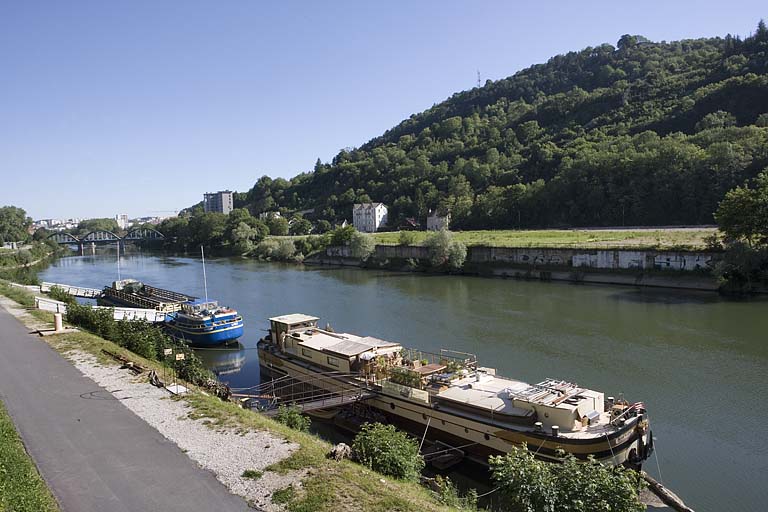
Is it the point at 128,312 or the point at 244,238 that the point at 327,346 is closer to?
the point at 128,312

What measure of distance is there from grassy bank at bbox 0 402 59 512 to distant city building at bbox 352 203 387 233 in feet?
361

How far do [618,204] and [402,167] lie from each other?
6945cm

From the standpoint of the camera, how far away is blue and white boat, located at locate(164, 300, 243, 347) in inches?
1233

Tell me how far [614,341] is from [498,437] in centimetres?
1754

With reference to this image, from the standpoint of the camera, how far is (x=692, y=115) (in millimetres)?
97625

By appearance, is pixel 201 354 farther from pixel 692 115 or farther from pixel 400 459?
pixel 692 115

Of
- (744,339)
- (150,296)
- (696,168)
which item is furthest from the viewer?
(696,168)

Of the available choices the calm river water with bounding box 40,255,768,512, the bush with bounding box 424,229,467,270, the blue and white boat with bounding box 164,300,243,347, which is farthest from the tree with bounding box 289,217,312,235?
the blue and white boat with bounding box 164,300,243,347

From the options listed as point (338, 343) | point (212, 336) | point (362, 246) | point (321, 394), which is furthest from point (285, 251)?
point (321, 394)

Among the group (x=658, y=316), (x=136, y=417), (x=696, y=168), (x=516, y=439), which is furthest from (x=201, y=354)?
(x=696, y=168)

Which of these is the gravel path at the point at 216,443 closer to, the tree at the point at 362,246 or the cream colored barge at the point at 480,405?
the cream colored barge at the point at 480,405

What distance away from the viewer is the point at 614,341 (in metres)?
29.9

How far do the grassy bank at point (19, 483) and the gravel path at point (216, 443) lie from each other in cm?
273

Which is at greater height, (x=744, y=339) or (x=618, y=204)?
(x=618, y=204)
